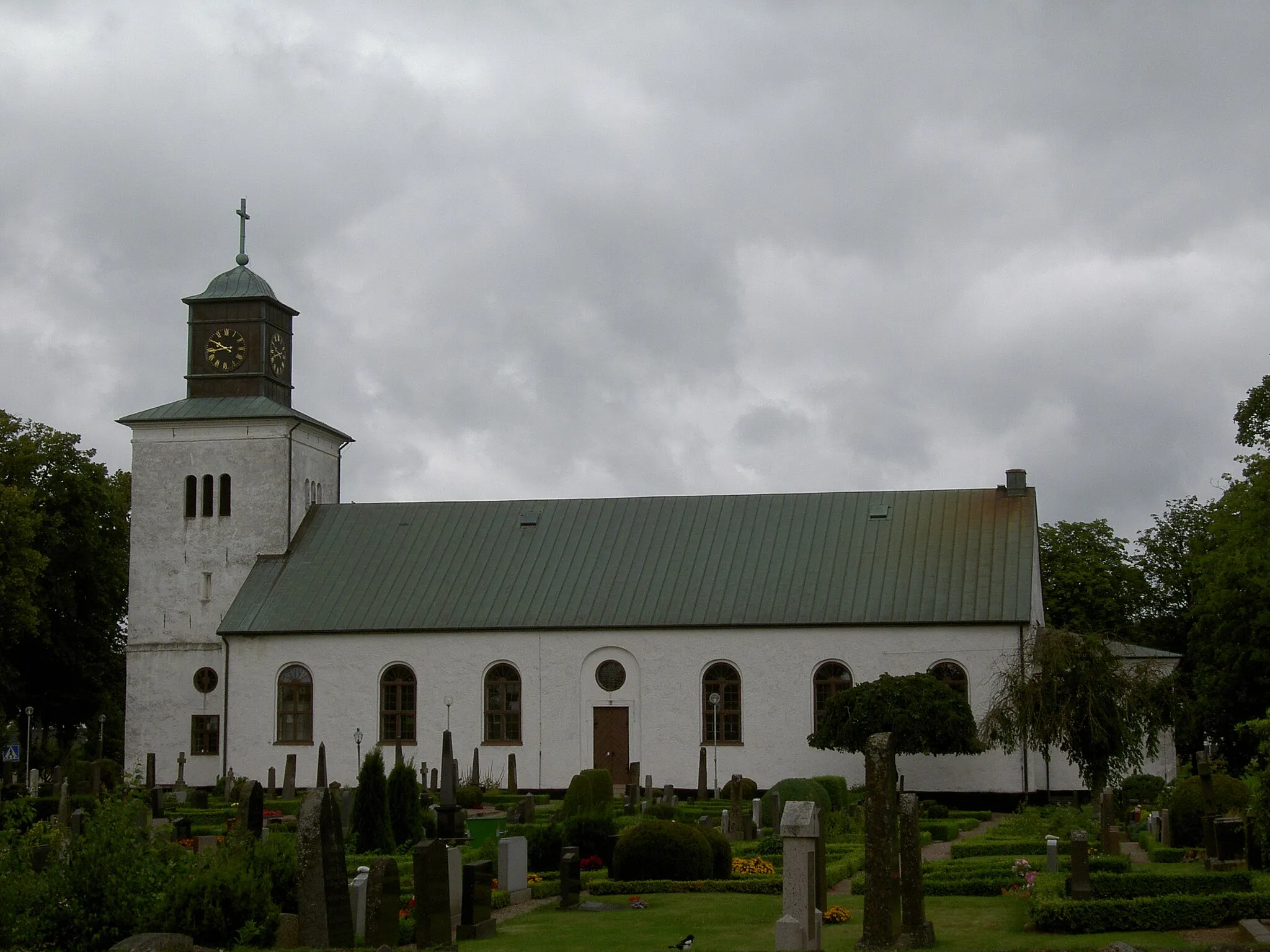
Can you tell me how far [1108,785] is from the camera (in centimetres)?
2798

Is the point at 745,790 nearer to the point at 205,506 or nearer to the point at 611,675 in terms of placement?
the point at 611,675

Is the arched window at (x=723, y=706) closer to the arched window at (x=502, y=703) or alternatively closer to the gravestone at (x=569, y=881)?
the arched window at (x=502, y=703)

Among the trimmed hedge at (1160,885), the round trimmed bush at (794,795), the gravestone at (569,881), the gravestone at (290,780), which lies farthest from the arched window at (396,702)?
the trimmed hedge at (1160,885)

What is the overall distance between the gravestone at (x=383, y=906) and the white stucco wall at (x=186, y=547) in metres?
22.9

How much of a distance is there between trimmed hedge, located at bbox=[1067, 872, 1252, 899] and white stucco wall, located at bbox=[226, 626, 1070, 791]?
624 inches

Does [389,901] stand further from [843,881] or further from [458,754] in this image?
[458,754]

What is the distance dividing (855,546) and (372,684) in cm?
1119

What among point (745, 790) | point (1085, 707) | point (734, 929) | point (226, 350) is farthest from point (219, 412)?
point (734, 929)

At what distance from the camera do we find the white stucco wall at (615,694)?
1240 inches

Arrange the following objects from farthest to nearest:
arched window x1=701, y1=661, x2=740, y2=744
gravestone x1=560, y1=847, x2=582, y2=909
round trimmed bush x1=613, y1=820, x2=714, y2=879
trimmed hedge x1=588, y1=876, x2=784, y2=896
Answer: arched window x1=701, y1=661, x2=740, y2=744 → round trimmed bush x1=613, y1=820, x2=714, y2=879 → trimmed hedge x1=588, y1=876, x2=784, y2=896 → gravestone x1=560, y1=847, x2=582, y2=909

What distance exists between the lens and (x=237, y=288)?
36969mm

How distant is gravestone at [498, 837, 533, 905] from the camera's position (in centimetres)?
1739

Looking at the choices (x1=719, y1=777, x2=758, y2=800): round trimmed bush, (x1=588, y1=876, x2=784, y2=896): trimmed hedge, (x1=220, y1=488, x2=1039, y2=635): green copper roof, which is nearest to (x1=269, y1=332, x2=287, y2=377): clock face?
(x1=220, y1=488, x2=1039, y2=635): green copper roof

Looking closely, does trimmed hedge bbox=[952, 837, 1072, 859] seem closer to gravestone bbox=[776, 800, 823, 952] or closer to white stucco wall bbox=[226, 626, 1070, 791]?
gravestone bbox=[776, 800, 823, 952]
